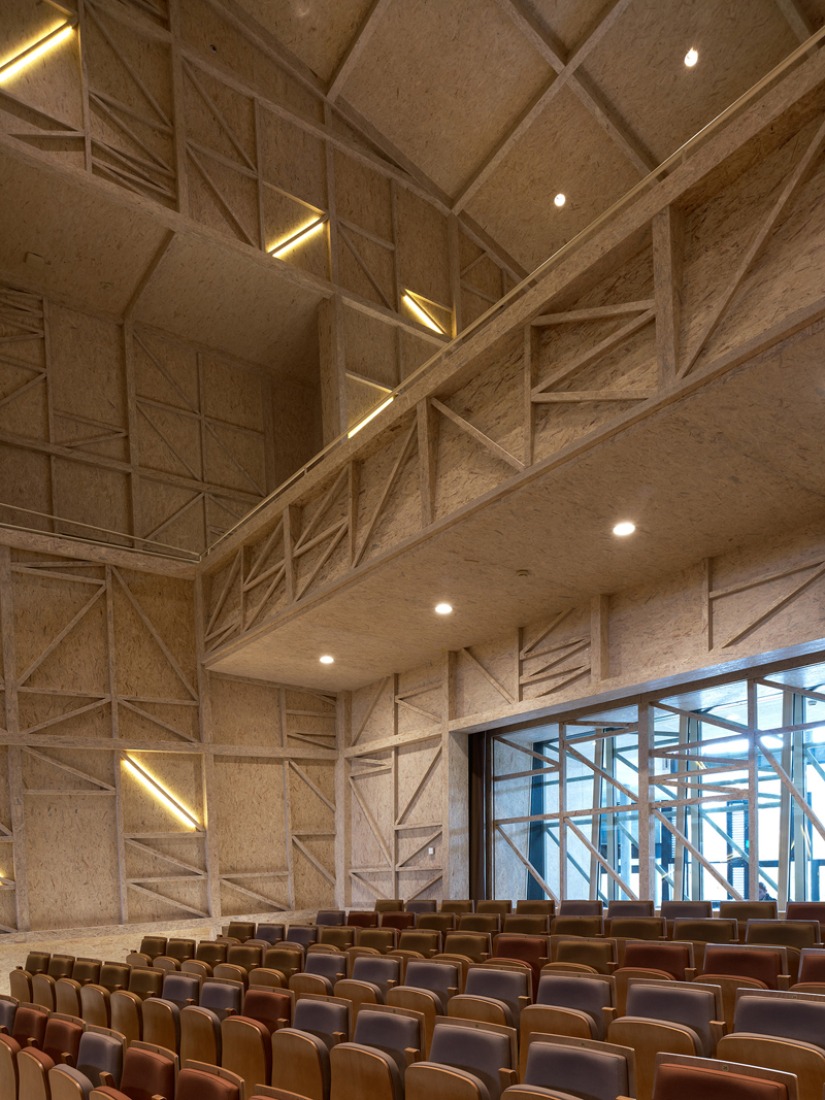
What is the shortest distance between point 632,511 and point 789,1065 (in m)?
5.26

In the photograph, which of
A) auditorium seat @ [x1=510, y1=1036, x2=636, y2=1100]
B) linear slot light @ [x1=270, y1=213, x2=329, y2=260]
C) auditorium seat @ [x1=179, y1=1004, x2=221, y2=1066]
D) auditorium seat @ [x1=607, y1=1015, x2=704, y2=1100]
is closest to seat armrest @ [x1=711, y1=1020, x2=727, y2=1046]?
auditorium seat @ [x1=607, y1=1015, x2=704, y2=1100]

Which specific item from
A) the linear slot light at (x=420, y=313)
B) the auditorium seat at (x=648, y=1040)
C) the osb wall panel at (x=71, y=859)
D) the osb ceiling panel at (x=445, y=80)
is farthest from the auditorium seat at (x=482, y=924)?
the osb ceiling panel at (x=445, y=80)

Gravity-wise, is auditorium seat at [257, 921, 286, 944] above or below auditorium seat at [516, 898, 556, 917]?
below

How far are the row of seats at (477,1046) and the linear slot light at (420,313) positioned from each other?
38.6ft

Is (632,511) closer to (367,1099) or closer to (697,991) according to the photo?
(697,991)

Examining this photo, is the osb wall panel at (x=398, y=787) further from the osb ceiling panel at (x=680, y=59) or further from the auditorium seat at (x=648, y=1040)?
the auditorium seat at (x=648, y=1040)

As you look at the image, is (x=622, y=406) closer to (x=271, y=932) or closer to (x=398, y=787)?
(x=271, y=932)

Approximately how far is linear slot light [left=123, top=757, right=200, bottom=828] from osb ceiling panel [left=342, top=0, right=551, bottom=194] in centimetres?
1029

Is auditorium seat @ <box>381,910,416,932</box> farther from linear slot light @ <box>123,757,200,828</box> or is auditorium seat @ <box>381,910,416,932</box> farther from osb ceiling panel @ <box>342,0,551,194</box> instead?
osb ceiling panel @ <box>342,0,551,194</box>

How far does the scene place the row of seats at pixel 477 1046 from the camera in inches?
134

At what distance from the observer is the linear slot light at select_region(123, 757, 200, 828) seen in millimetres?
12570

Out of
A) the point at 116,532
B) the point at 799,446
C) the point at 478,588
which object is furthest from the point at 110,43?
the point at 799,446

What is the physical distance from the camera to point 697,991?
417 centimetres

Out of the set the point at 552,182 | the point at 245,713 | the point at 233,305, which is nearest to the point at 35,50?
the point at 233,305
